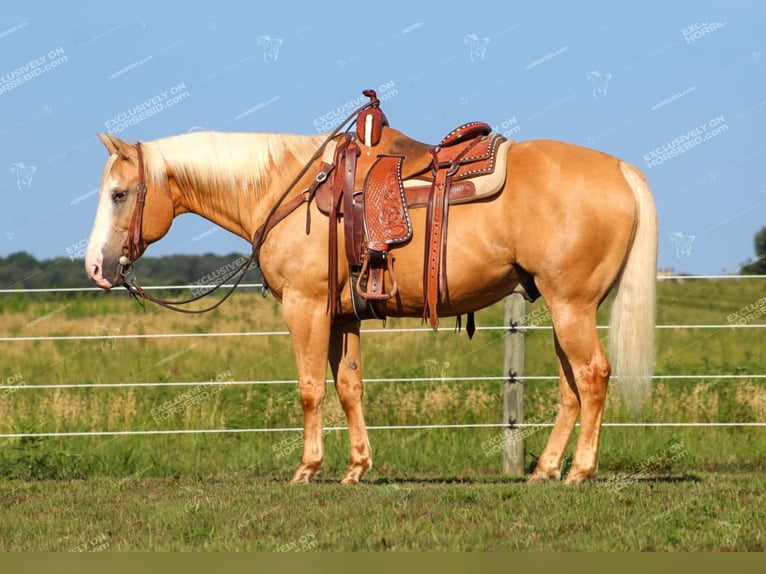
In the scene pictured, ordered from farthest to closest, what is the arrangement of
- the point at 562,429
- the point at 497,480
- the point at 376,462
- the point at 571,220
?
the point at 376,462 < the point at 497,480 < the point at 562,429 < the point at 571,220

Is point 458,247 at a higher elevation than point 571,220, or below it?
below

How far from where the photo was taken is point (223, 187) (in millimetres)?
7500

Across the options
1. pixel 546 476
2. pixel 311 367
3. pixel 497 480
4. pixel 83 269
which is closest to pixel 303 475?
pixel 311 367

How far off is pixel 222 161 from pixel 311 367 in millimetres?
1622

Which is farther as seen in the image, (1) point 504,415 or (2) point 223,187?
(1) point 504,415

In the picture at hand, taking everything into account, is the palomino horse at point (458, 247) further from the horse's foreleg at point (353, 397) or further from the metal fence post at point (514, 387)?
the metal fence post at point (514, 387)

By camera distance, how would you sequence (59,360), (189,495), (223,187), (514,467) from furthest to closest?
(59,360) → (514,467) → (223,187) → (189,495)

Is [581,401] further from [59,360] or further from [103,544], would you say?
[59,360]

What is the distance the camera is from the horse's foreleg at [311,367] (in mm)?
7070

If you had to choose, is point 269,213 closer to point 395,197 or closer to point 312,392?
point 395,197

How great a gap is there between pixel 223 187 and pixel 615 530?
12.3 feet

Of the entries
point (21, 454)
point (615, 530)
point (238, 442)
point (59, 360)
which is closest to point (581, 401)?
point (615, 530)

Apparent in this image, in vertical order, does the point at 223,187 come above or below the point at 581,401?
above

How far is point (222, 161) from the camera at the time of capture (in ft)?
24.5
